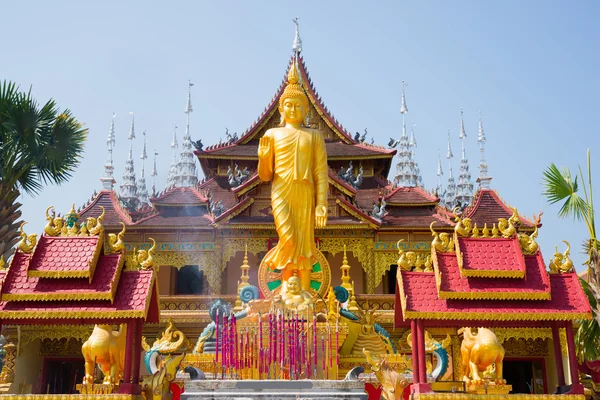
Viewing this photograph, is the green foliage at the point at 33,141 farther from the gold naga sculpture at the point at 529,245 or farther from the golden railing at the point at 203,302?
the gold naga sculpture at the point at 529,245

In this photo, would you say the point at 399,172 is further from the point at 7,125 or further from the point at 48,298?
the point at 48,298

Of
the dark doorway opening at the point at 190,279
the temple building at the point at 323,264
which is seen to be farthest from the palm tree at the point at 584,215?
the dark doorway opening at the point at 190,279

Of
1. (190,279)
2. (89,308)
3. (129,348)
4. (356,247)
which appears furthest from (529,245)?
(190,279)

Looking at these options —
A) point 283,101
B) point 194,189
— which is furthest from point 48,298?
point 194,189

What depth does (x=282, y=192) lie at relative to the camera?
40.0ft

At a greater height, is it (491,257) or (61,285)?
(491,257)

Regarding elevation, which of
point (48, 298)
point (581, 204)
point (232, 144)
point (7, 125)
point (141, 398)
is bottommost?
point (141, 398)

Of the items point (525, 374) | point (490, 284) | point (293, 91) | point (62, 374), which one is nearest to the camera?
point (490, 284)

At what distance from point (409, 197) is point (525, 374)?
18.7ft

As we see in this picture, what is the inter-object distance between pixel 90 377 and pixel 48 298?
136 centimetres

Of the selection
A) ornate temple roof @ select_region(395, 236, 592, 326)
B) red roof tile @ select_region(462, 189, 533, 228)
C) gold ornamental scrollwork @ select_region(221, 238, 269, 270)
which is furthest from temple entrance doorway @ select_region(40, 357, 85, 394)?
red roof tile @ select_region(462, 189, 533, 228)

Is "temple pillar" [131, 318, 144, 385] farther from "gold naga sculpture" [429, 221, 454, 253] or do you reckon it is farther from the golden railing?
the golden railing

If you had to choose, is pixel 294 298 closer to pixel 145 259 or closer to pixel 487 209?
pixel 145 259

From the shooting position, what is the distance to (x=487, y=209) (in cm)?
1922
